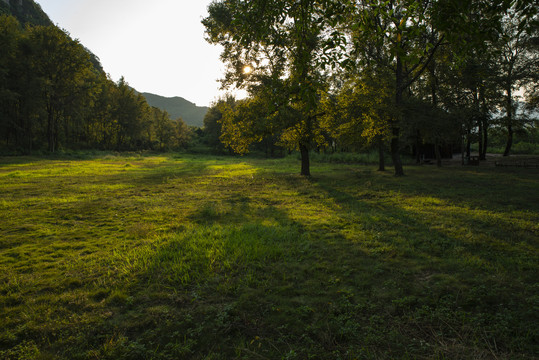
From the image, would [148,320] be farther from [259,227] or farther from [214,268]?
[259,227]

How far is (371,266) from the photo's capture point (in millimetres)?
5246

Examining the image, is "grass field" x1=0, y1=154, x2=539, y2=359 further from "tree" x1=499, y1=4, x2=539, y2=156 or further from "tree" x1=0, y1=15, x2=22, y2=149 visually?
"tree" x1=0, y1=15, x2=22, y2=149

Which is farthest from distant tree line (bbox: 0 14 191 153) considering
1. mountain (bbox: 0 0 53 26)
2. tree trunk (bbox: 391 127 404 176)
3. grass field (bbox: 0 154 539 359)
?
mountain (bbox: 0 0 53 26)

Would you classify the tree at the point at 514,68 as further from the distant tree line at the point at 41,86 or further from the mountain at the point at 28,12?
the mountain at the point at 28,12

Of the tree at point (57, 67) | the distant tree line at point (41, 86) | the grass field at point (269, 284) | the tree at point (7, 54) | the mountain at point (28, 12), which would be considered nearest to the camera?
the grass field at point (269, 284)

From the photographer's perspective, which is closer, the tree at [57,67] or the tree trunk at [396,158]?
the tree trunk at [396,158]

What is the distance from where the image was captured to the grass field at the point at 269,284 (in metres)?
3.22

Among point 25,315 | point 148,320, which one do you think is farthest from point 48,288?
point 148,320

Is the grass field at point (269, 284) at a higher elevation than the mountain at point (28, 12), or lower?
lower

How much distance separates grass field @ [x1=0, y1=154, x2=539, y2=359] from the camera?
3.22m

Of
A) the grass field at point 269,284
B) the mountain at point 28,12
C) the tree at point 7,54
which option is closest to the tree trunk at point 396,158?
the grass field at point 269,284

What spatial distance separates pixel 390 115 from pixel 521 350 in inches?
730

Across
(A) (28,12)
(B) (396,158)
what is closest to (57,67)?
(B) (396,158)

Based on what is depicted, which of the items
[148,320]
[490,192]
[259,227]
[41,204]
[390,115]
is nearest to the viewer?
[148,320]
